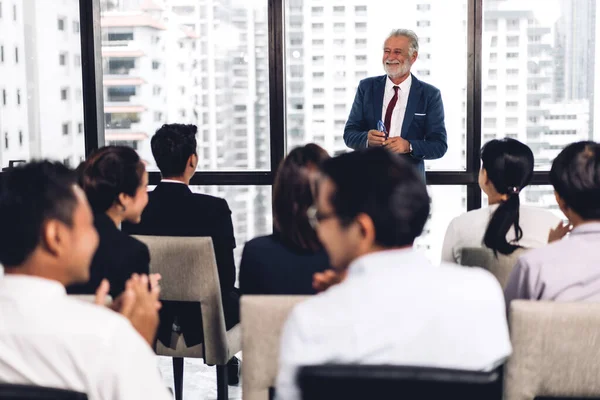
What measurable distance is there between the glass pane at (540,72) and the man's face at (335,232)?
3.86 metres

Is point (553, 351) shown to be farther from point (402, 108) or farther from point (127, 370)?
point (402, 108)

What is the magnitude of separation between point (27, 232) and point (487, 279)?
2.87ft

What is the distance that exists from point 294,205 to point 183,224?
101cm

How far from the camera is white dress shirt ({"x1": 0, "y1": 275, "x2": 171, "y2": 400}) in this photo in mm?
1370

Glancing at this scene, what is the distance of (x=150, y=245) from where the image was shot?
9.47ft

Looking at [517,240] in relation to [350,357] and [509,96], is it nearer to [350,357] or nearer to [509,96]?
[350,357]

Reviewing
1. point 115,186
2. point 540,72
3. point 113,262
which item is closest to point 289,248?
point 113,262

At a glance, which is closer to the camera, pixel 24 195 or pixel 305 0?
pixel 24 195

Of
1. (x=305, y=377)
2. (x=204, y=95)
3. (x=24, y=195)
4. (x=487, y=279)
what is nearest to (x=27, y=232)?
(x=24, y=195)

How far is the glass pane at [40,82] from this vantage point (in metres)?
5.14

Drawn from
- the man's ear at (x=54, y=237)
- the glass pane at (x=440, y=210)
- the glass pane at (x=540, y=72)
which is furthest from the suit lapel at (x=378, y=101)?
the man's ear at (x=54, y=237)

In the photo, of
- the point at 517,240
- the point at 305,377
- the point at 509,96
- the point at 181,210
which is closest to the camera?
the point at 305,377

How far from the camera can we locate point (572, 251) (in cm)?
203

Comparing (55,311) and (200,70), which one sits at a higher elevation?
(200,70)
